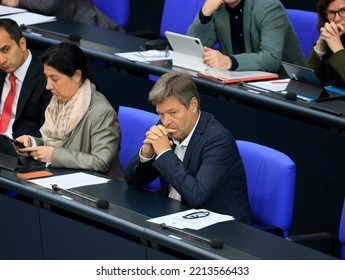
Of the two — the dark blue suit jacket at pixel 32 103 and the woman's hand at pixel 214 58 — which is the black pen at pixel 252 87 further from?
the dark blue suit jacket at pixel 32 103

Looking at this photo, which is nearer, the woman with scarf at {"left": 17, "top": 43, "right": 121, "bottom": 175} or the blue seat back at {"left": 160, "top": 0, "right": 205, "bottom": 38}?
the woman with scarf at {"left": 17, "top": 43, "right": 121, "bottom": 175}

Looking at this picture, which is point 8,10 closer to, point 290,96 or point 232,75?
point 232,75

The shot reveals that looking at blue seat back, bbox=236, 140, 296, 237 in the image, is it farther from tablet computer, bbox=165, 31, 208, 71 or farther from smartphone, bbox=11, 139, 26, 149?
tablet computer, bbox=165, 31, 208, 71

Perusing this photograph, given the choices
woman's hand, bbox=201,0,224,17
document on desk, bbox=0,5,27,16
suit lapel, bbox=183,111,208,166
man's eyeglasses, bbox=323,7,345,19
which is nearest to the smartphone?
suit lapel, bbox=183,111,208,166

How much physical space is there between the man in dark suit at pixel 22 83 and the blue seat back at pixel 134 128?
562 millimetres

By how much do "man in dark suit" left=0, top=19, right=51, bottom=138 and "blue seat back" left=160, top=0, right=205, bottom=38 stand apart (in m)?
1.71

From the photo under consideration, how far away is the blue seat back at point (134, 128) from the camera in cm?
468

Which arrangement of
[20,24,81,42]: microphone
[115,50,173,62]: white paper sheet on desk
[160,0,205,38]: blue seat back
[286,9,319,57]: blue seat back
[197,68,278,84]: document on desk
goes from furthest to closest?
[160,0,205,38]: blue seat back → [20,24,81,42]: microphone → [286,9,319,57]: blue seat back → [115,50,173,62]: white paper sheet on desk → [197,68,278,84]: document on desk

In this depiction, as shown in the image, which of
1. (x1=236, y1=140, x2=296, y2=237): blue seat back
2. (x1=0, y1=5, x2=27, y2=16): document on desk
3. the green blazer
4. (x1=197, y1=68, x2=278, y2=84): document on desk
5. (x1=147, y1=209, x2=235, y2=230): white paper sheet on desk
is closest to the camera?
(x1=147, y1=209, x2=235, y2=230): white paper sheet on desk

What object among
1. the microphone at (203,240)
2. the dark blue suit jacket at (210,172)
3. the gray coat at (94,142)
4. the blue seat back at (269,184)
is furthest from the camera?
the gray coat at (94,142)

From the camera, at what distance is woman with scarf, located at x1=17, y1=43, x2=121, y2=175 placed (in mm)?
4602

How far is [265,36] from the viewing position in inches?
222

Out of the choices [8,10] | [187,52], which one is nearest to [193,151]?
[187,52]

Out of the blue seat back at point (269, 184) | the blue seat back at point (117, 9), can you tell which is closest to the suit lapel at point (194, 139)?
the blue seat back at point (269, 184)
